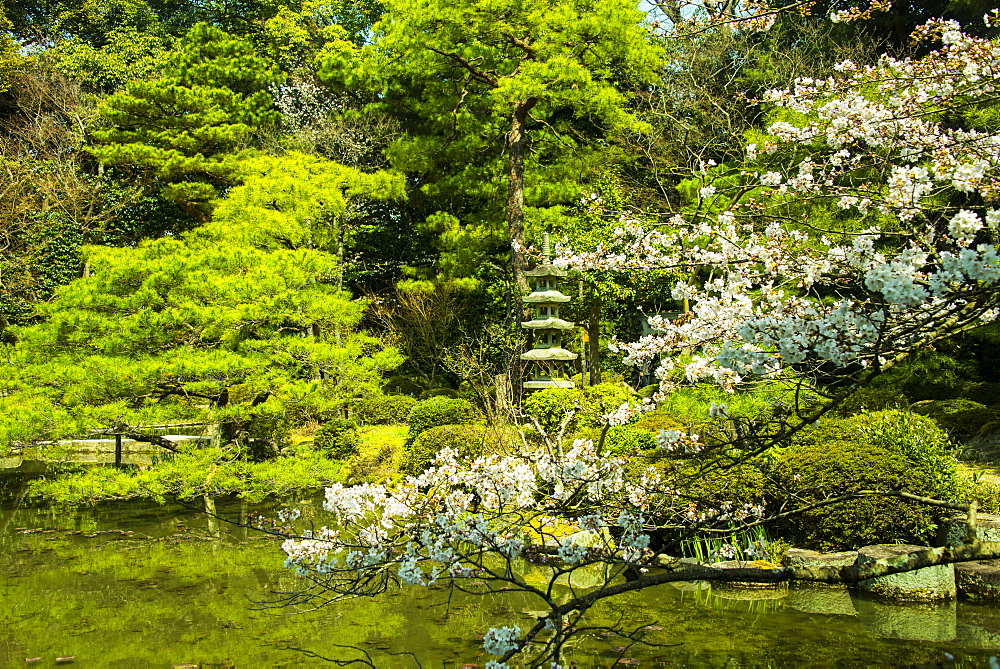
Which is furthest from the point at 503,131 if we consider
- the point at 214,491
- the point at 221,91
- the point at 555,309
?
the point at 214,491

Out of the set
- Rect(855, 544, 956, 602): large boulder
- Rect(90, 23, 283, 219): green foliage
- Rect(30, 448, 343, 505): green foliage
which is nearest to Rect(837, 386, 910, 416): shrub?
Rect(855, 544, 956, 602): large boulder

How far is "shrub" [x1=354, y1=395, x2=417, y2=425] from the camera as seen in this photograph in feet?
38.8

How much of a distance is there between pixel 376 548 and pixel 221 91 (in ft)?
52.9

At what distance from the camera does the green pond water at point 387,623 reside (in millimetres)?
4500

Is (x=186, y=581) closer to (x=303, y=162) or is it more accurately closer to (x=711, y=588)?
(x=711, y=588)

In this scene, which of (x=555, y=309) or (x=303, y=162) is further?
(x=303, y=162)

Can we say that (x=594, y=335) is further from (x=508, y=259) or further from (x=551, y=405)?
(x=551, y=405)

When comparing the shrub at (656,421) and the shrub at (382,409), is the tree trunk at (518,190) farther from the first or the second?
the shrub at (656,421)

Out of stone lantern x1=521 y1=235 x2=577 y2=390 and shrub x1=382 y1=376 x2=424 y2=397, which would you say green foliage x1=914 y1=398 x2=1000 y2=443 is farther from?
shrub x1=382 y1=376 x2=424 y2=397

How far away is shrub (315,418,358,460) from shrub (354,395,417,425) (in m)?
1.08

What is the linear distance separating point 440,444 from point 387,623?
3690 millimetres

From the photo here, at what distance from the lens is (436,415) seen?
10.3 meters

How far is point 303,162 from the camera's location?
531 inches

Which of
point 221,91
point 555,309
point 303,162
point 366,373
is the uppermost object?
point 221,91
